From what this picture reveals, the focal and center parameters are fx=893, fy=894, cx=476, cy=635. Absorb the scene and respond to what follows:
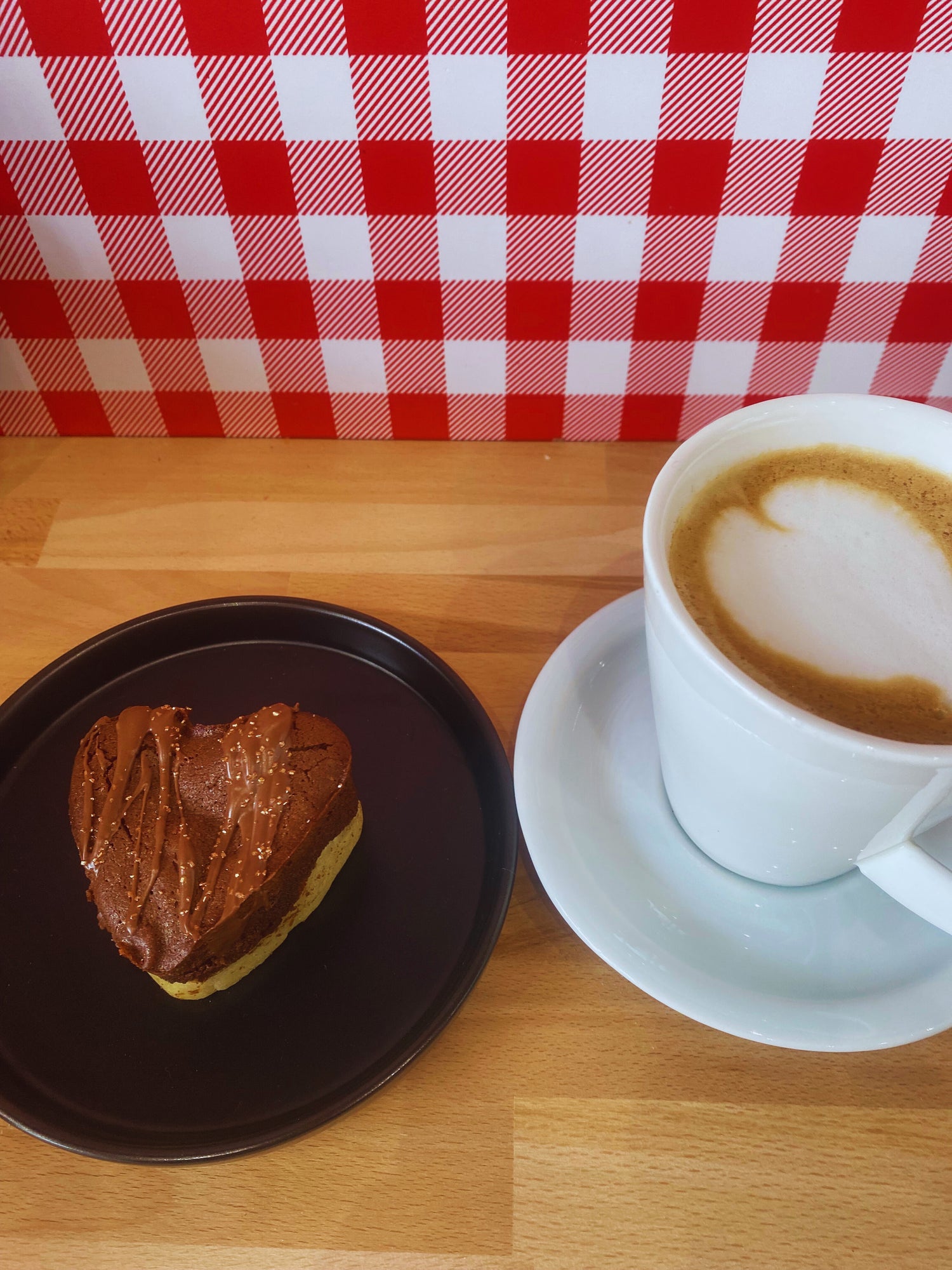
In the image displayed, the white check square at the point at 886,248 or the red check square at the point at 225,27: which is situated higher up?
the red check square at the point at 225,27

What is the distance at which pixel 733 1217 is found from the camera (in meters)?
0.47

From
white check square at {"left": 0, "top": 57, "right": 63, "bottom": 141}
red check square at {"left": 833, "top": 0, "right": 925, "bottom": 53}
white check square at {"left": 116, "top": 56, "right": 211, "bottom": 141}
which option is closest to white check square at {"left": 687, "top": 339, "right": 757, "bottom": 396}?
red check square at {"left": 833, "top": 0, "right": 925, "bottom": 53}

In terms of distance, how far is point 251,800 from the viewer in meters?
0.54

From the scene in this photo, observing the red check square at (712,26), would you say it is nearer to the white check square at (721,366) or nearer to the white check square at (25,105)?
the white check square at (721,366)

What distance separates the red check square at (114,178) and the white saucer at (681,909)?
1.62 ft

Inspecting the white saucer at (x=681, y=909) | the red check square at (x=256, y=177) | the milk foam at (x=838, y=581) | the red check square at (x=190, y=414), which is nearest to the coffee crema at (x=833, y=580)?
the milk foam at (x=838, y=581)

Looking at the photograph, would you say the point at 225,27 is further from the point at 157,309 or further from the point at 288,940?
the point at 288,940

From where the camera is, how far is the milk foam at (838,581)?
47 centimetres

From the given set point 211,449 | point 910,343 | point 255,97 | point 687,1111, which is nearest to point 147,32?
point 255,97

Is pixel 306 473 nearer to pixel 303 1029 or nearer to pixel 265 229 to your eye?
pixel 265 229

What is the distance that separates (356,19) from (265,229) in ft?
0.57

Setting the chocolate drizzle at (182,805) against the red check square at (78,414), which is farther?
the red check square at (78,414)

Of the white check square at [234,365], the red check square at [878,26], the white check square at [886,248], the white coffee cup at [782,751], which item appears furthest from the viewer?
the white check square at [234,365]

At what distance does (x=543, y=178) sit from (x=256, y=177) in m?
0.23
